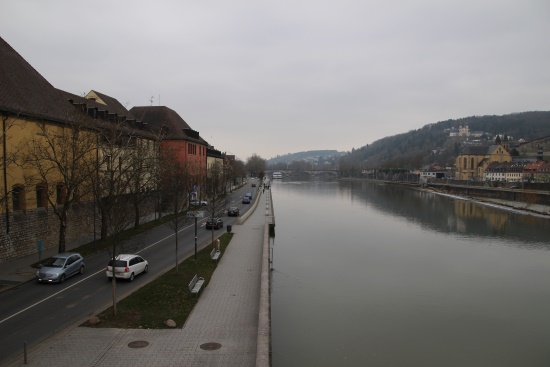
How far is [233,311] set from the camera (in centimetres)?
1470

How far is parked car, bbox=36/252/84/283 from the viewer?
17.3m

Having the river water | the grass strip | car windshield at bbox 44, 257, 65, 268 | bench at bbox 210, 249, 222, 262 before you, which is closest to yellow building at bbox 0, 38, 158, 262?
car windshield at bbox 44, 257, 65, 268

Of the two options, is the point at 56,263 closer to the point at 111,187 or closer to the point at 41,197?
the point at 111,187

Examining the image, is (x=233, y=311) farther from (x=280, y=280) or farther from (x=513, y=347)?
(x=513, y=347)

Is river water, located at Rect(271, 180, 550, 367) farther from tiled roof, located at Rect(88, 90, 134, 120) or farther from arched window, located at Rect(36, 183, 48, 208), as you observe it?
tiled roof, located at Rect(88, 90, 134, 120)

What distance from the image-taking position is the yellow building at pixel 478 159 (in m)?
124

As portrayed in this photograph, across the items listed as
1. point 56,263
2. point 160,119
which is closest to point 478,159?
point 160,119

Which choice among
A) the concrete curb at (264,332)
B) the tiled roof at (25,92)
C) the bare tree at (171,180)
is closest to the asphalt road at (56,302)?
the concrete curb at (264,332)

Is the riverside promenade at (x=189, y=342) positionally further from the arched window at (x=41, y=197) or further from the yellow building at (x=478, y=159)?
the yellow building at (x=478, y=159)

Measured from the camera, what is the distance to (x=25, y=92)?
77.4 ft

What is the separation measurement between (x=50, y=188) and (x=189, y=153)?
99.0ft

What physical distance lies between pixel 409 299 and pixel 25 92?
2321 centimetres

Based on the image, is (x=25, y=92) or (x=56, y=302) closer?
(x=56, y=302)

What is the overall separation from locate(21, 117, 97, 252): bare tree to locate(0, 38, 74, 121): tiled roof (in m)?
0.94
